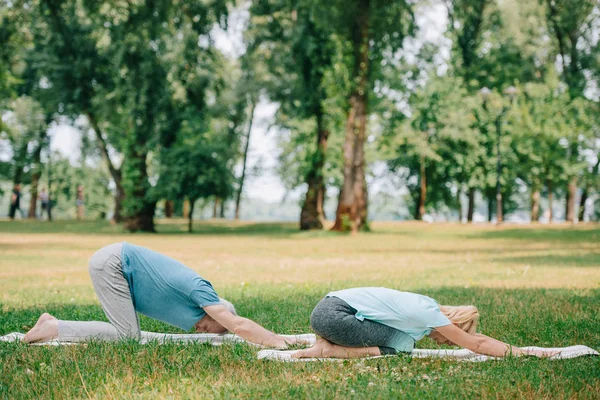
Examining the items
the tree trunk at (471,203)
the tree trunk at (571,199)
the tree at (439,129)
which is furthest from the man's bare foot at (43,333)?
the tree trunk at (471,203)

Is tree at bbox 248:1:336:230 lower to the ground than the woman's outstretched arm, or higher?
higher

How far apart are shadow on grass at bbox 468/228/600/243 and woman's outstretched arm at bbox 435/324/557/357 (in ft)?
69.8

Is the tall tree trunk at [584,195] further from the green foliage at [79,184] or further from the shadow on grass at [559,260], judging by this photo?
the green foliage at [79,184]

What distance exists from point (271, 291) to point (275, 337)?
4.52 metres

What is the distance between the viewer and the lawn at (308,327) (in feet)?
16.0

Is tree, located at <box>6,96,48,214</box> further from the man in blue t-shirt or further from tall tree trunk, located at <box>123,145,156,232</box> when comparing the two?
the man in blue t-shirt

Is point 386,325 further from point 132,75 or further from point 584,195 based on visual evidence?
point 584,195

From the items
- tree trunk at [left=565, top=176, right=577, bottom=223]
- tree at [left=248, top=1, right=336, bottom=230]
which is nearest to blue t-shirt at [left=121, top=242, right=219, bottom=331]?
tree at [left=248, top=1, right=336, bottom=230]

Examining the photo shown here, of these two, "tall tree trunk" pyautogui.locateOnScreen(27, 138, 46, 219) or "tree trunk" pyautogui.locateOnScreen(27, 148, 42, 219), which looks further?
"tree trunk" pyautogui.locateOnScreen(27, 148, 42, 219)

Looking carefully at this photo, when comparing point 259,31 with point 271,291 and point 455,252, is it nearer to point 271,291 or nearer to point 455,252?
point 455,252

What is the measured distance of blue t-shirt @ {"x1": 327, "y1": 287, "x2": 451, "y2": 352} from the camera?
5.79 m

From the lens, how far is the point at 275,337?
6555 mm

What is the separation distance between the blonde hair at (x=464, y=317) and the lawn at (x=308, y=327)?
35 centimetres

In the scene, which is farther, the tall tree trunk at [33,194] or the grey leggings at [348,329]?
the tall tree trunk at [33,194]
